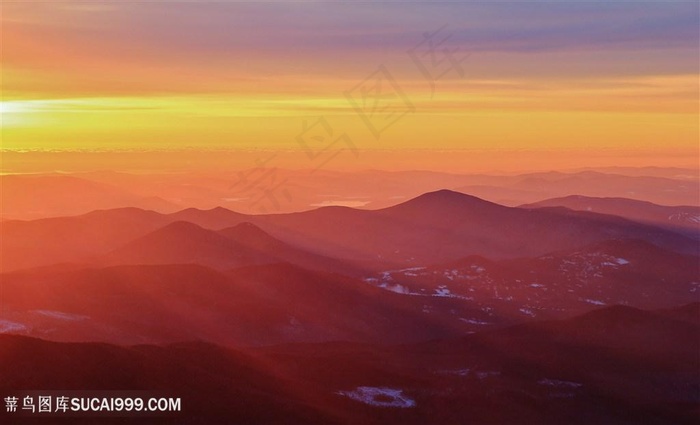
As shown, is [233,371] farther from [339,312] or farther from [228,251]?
[228,251]

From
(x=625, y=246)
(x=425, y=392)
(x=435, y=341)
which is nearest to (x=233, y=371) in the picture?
(x=425, y=392)

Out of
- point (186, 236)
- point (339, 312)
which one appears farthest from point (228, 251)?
point (339, 312)

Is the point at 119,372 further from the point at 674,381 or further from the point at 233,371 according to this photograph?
the point at 674,381

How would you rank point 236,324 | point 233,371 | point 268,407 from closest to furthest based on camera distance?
1. point 268,407
2. point 233,371
3. point 236,324

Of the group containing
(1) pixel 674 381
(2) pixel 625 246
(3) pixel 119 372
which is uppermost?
(2) pixel 625 246

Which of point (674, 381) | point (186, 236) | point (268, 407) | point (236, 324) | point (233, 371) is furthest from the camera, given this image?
point (186, 236)

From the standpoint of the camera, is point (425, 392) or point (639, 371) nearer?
point (425, 392)

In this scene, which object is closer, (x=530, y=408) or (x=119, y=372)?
(x=119, y=372)

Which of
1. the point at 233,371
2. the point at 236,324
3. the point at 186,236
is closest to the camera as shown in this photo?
the point at 233,371

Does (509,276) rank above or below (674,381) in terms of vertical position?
above
